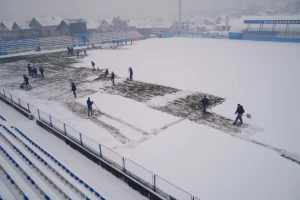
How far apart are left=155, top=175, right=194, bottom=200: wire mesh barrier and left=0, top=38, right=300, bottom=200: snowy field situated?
1.78ft

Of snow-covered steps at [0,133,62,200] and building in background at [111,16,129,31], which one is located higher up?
building in background at [111,16,129,31]

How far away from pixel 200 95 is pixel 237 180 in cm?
1073

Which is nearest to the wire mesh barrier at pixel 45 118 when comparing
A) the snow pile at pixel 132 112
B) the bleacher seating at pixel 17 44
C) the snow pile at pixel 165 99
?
the snow pile at pixel 132 112

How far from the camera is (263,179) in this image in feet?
32.1

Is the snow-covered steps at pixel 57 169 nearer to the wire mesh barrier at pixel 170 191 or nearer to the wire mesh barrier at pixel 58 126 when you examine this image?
the wire mesh barrier at pixel 58 126

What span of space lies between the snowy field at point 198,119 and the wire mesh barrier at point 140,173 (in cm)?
48

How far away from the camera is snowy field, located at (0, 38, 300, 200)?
33.0 feet

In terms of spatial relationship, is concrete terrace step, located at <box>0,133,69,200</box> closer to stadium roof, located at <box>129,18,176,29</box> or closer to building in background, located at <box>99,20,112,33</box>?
building in background, located at <box>99,20,112,33</box>

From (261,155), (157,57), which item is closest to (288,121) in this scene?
(261,155)

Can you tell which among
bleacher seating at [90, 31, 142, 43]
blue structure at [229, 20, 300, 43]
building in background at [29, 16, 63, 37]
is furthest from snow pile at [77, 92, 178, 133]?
building in background at [29, 16, 63, 37]

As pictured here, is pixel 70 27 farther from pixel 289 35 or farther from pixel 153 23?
pixel 289 35

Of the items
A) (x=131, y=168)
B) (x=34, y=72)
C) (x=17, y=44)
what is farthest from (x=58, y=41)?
(x=131, y=168)

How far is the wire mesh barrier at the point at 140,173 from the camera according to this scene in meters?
9.72

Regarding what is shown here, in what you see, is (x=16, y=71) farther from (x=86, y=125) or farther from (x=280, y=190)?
(x=280, y=190)
